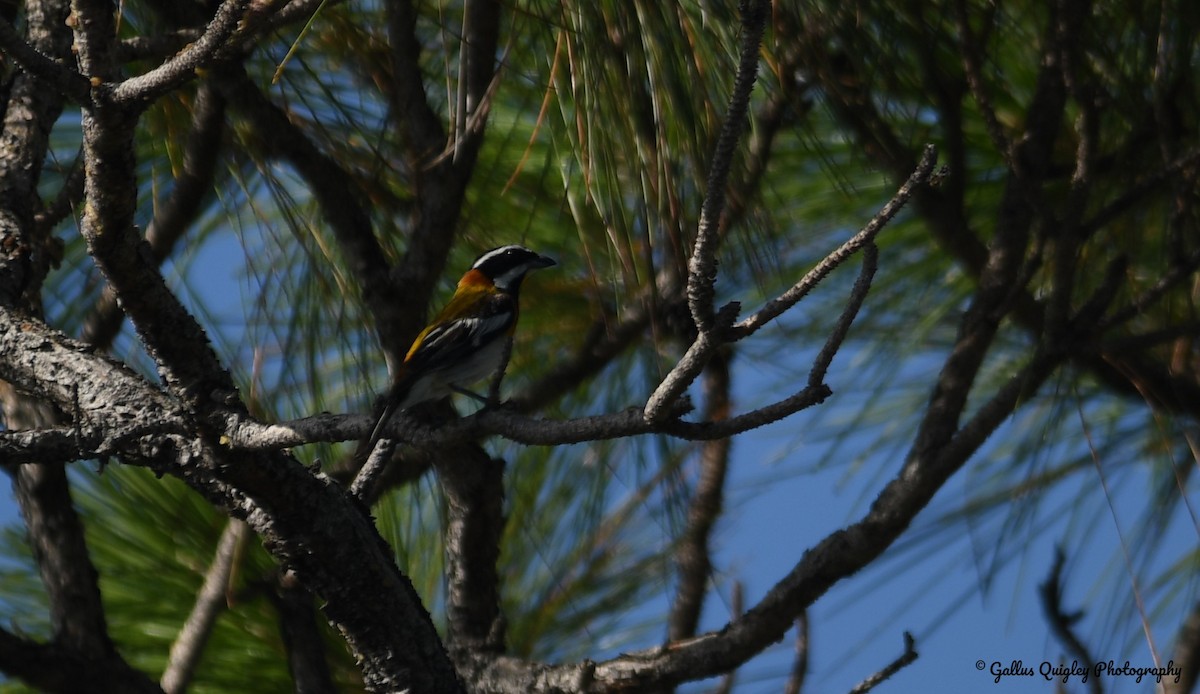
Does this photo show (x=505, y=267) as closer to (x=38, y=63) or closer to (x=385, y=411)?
(x=385, y=411)

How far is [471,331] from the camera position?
12.0 feet

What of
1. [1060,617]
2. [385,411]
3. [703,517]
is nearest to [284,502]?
[385,411]

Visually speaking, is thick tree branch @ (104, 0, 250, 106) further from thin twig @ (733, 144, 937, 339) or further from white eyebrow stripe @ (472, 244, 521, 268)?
white eyebrow stripe @ (472, 244, 521, 268)

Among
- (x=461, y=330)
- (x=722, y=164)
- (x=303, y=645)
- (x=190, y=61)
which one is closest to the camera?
(x=722, y=164)

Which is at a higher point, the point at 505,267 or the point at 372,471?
the point at 505,267

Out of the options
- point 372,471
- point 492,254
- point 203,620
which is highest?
point 492,254

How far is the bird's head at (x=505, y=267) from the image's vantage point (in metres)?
3.71

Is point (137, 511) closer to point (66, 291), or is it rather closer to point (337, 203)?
point (66, 291)

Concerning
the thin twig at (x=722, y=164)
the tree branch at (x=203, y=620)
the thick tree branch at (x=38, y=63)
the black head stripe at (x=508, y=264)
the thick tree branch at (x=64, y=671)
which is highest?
the black head stripe at (x=508, y=264)

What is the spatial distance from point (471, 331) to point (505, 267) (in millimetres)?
276

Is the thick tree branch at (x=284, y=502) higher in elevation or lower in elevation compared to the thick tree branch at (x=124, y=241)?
lower

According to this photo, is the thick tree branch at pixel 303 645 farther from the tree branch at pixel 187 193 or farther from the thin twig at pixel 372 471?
the tree branch at pixel 187 193

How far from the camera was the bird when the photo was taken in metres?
3.31

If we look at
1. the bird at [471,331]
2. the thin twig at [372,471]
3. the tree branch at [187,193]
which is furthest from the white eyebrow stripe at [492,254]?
the thin twig at [372,471]
